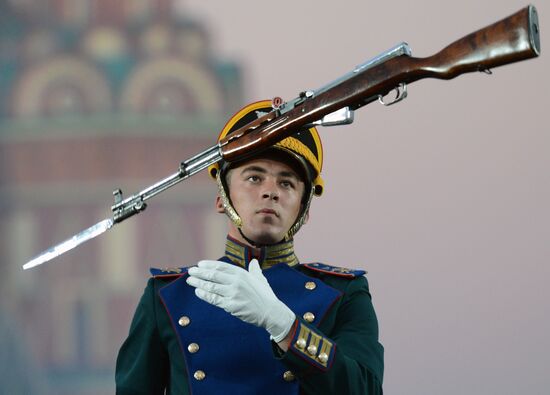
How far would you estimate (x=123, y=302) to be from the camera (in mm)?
3422

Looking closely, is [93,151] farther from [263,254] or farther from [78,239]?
[263,254]

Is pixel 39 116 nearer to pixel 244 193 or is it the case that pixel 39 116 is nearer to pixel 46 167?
pixel 46 167

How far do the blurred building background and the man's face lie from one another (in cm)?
140

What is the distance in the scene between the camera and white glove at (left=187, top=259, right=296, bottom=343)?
1.71m

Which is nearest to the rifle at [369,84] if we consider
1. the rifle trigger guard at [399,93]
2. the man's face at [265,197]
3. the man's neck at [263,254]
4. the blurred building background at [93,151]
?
the rifle trigger guard at [399,93]

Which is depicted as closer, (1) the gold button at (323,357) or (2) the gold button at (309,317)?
(1) the gold button at (323,357)

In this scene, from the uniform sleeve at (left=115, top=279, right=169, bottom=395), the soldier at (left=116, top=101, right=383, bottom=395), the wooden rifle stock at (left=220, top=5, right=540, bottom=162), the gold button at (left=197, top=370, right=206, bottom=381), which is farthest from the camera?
the uniform sleeve at (left=115, top=279, right=169, bottom=395)

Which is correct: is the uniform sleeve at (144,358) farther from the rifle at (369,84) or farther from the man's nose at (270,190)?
the man's nose at (270,190)

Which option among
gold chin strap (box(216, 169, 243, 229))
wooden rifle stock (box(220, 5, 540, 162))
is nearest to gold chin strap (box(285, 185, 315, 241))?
gold chin strap (box(216, 169, 243, 229))

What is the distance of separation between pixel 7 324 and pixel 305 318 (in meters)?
1.85

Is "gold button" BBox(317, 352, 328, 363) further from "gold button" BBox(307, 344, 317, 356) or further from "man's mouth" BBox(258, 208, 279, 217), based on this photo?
"man's mouth" BBox(258, 208, 279, 217)

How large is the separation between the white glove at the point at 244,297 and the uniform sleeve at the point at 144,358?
1.11 feet

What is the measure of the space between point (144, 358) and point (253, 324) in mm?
337

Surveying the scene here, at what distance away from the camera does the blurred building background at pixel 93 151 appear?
3439mm
